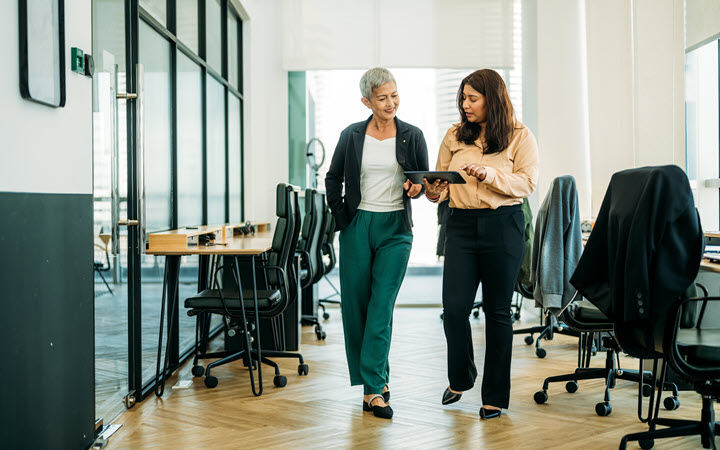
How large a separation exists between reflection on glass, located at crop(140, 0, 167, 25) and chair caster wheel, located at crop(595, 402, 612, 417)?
310 centimetres

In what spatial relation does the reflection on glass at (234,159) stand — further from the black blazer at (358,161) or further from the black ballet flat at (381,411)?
the black ballet flat at (381,411)

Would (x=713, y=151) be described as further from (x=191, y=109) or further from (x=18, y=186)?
(x=18, y=186)

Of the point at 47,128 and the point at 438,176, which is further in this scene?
the point at 438,176

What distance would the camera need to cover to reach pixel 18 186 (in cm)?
218

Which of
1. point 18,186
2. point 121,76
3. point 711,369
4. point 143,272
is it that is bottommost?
point 711,369

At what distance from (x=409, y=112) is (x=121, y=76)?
4254 mm

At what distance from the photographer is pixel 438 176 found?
2705mm

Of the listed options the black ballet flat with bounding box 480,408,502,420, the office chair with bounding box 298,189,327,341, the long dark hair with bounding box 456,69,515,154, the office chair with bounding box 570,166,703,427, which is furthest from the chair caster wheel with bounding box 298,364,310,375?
the office chair with bounding box 570,166,703,427

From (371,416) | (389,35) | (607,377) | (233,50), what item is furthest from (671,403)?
(233,50)

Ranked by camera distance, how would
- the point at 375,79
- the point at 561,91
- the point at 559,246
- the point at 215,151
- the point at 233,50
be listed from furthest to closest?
1. the point at 233,50
2. the point at 561,91
3. the point at 215,151
4. the point at 559,246
5. the point at 375,79

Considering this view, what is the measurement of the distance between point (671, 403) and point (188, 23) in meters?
3.93

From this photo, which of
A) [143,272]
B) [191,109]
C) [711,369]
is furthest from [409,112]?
[711,369]

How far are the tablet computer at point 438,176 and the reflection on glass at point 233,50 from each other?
4076mm

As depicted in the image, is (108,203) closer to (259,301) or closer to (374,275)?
(259,301)
